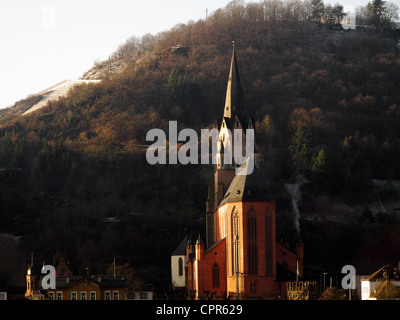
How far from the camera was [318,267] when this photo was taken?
109 meters

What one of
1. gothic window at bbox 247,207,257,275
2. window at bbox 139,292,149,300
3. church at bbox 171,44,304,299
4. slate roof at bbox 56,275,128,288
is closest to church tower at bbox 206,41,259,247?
church at bbox 171,44,304,299

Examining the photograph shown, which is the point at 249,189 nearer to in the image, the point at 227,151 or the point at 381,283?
the point at 227,151

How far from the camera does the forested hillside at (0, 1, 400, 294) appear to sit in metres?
119

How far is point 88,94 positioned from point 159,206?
43447 mm

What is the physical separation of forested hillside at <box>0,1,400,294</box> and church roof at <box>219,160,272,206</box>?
56.3ft

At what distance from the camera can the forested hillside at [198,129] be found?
118875mm

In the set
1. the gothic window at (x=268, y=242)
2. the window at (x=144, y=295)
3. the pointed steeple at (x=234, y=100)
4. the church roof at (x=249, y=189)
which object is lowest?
the window at (x=144, y=295)

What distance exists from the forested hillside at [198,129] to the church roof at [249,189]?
17149mm

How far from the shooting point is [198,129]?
158 metres

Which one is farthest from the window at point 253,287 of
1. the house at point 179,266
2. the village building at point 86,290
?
the house at point 179,266

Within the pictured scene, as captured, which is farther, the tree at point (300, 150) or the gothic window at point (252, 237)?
the tree at point (300, 150)

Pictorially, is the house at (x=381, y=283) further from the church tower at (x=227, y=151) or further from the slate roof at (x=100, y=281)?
the slate roof at (x=100, y=281)

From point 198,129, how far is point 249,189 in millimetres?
63979
